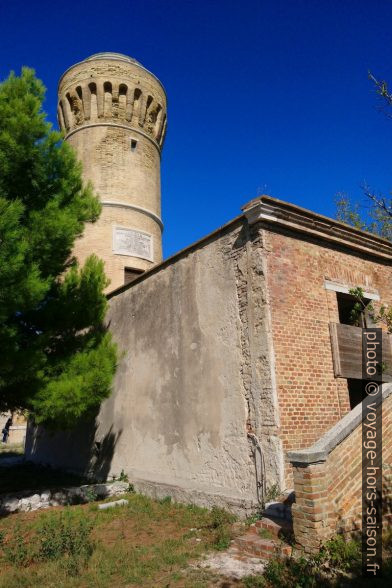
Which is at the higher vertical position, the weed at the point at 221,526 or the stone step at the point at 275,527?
the stone step at the point at 275,527

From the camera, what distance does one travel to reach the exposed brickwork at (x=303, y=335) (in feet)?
22.2

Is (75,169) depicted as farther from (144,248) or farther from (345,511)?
(345,511)

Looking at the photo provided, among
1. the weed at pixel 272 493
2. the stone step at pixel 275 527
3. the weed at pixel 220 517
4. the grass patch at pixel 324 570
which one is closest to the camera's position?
the grass patch at pixel 324 570

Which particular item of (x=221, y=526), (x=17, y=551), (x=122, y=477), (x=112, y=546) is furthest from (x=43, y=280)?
(x=221, y=526)

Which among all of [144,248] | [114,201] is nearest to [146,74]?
[114,201]

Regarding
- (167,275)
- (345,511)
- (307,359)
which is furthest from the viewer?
(167,275)

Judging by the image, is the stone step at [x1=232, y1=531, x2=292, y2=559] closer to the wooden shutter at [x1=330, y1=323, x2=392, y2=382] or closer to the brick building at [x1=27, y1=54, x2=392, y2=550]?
the brick building at [x1=27, y1=54, x2=392, y2=550]

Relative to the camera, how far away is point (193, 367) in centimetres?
813

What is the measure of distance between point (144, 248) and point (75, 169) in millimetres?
5819

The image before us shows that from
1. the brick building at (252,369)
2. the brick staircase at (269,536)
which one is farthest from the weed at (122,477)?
the brick staircase at (269,536)

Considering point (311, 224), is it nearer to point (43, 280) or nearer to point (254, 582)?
A: point (43, 280)

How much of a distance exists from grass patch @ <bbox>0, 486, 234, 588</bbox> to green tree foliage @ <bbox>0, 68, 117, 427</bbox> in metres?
1.93

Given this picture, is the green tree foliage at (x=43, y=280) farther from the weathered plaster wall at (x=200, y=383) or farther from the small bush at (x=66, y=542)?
the small bush at (x=66, y=542)

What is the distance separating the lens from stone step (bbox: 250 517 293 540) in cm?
514
